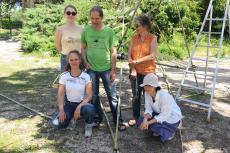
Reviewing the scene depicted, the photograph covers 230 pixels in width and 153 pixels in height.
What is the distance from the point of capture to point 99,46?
16.1ft

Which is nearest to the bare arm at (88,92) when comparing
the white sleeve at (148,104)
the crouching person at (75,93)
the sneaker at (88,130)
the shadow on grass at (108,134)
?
the crouching person at (75,93)

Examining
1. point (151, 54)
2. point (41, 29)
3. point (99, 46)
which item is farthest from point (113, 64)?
point (41, 29)

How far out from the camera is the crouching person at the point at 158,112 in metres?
4.64

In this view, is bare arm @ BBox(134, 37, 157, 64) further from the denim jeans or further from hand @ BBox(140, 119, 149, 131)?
hand @ BBox(140, 119, 149, 131)

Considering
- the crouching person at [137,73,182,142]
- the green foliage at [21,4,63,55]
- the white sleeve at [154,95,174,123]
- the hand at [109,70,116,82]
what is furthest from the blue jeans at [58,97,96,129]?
the green foliage at [21,4,63,55]

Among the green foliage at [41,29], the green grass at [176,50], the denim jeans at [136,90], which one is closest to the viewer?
the denim jeans at [136,90]

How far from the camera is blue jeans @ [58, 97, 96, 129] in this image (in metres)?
4.81

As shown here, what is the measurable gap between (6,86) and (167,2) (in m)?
9.45

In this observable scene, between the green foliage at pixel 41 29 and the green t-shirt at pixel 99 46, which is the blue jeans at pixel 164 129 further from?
the green foliage at pixel 41 29

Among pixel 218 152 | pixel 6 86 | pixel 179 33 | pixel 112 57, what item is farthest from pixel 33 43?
pixel 218 152

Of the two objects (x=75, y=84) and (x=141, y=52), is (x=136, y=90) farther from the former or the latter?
(x=75, y=84)

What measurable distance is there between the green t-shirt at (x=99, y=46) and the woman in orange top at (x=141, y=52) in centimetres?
33

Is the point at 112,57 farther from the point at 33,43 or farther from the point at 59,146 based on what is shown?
the point at 33,43

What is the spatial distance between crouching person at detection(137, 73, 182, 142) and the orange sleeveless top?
1.08ft
